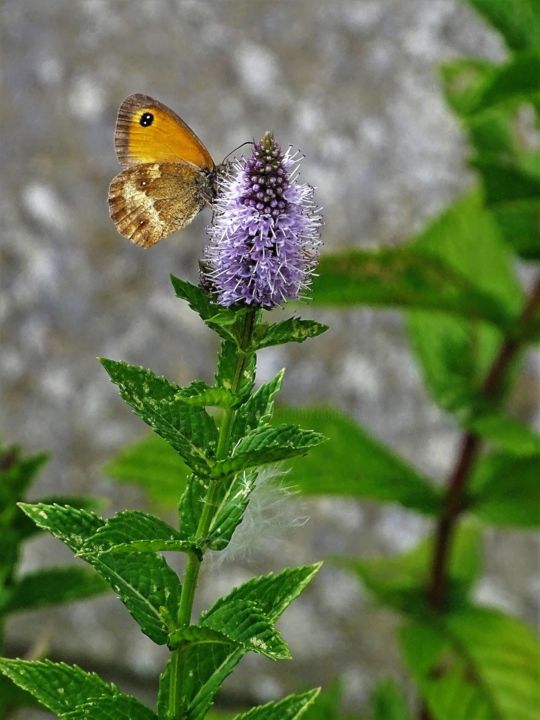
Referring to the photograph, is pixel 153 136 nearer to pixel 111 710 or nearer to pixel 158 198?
pixel 158 198

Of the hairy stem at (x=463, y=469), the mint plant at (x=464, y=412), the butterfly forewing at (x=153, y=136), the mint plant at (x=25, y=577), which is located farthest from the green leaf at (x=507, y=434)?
the butterfly forewing at (x=153, y=136)

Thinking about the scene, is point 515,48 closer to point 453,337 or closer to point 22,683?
point 453,337

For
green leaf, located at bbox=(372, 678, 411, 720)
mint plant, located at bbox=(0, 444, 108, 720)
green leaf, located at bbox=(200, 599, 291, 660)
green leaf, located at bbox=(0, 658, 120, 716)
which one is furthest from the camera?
green leaf, located at bbox=(372, 678, 411, 720)

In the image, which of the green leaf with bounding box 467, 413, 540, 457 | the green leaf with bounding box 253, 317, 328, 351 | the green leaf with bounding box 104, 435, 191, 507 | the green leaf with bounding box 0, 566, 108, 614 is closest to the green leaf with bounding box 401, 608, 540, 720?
the green leaf with bounding box 467, 413, 540, 457

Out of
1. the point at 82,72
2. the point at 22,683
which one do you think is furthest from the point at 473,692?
the point at 82,72

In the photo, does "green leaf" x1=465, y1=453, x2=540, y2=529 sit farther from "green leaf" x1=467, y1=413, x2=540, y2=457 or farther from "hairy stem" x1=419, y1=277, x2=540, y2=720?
"green leaf" x1=467, y1=413, x2=540, y2=457
